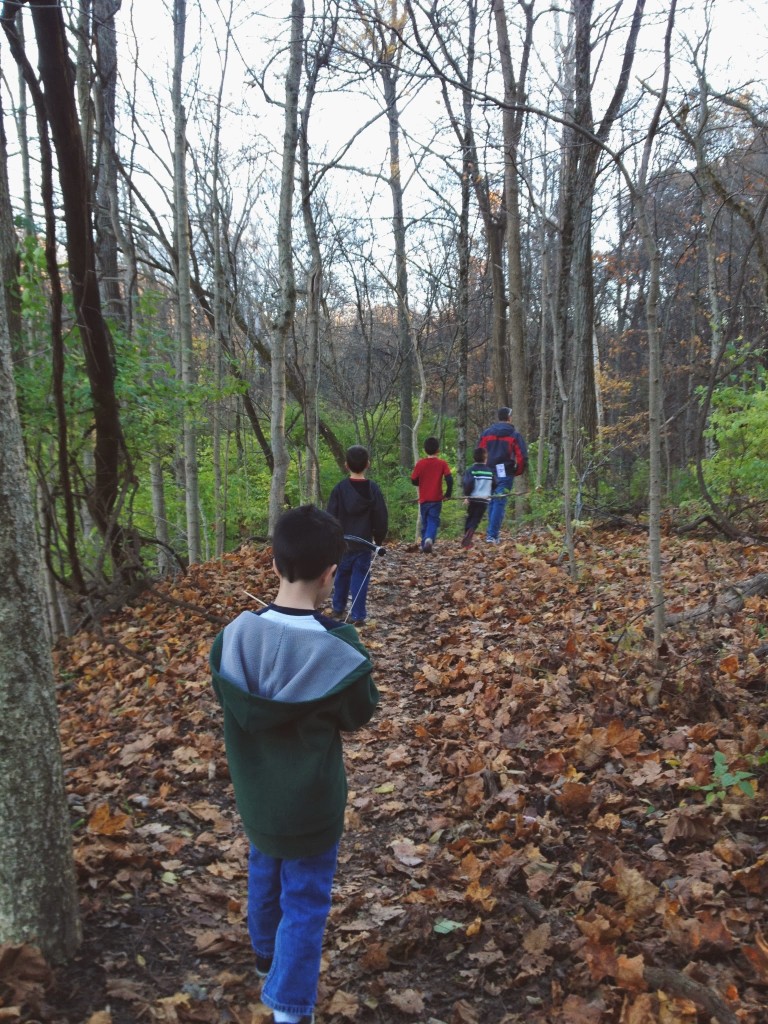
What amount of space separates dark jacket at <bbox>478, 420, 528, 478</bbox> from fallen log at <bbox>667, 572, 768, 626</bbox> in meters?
5.87

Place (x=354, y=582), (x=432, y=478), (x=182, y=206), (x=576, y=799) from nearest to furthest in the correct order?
(x=576, y=799), (x=354, y=582), (x=182, y=206), (x=432, y=478)

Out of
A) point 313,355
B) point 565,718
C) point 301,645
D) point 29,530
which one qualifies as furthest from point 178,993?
point 313,355

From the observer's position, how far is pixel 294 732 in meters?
2.20

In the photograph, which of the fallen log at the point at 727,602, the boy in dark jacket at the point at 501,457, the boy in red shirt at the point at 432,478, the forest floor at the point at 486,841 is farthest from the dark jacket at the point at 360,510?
the boy in dark jacket at the point at 501,457

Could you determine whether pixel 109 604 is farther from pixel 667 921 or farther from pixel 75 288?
pixel 667 921

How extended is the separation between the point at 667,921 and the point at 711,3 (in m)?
6.41

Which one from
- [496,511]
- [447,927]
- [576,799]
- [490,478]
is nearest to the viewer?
[447,927]

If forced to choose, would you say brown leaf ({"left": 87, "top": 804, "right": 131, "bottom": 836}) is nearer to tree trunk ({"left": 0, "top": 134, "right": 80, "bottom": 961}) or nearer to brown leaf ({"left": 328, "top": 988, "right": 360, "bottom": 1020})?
tree trunk ({"left": 0, "top": 134, "right": 80, "bottom": 961})

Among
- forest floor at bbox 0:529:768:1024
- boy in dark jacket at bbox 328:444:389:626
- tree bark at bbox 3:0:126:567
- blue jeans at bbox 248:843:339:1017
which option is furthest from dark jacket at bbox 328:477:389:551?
blue jeans at bbox 248:843:339:1017

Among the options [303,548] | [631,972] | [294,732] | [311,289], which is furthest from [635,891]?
[311,289]

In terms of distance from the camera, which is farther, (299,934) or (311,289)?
(311,289)

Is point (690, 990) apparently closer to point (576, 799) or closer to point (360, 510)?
point (576, 799)

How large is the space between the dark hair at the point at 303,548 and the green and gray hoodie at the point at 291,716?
0.16 meters

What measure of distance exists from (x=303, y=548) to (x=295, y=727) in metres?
0.60
